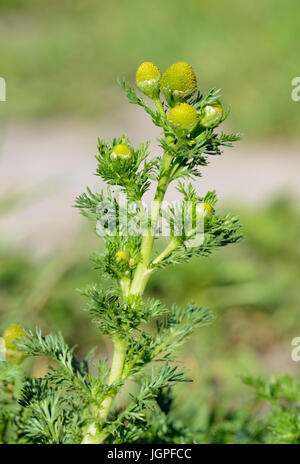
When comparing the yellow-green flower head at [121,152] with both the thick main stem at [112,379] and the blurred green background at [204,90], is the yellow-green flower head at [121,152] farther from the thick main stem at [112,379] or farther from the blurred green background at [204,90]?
the blurred green background at [204,90]

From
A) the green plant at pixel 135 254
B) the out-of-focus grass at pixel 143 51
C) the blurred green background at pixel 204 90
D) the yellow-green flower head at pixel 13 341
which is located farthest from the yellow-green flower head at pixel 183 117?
the out-of-focus grass at pixel 143 51

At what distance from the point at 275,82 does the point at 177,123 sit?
12.1 ft

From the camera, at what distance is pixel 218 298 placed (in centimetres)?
201

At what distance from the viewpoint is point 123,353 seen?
25.0 inches

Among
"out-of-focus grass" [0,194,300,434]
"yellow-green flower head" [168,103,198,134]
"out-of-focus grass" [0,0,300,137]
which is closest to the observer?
"yellow-green flower head" [168,103,198,134]

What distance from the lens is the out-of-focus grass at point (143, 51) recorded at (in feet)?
12.6

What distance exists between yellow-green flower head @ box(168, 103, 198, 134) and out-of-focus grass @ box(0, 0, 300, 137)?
10.6 ft

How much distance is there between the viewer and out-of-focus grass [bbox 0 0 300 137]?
3.85m

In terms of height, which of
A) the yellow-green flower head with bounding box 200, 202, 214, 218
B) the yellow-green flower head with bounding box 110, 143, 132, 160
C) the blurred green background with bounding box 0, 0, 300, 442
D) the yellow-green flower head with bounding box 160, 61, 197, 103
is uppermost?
the blurred green background with bounding box 0, 0, 300, 442

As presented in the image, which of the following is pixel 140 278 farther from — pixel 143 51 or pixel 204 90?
pixel 143 51

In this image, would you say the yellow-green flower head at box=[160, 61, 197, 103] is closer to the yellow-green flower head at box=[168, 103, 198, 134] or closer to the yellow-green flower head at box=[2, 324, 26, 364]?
the yellow-green flower head at box=[168, 103, 198, 134]

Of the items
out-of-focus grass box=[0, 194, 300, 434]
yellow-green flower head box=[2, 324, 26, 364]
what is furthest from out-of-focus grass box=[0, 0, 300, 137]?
yellow-green flower head box=[2, 324, 26, 364]

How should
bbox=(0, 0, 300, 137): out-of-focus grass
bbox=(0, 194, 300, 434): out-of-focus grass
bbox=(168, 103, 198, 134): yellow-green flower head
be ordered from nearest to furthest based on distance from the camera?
1. bbox=(168, 103, 198, 134): yellow-green flower head
2. bbox=(0, 194, 300, 434): out-of-focus grass
3. bbox=(0, 0, 300, 137): out-of-focus grass

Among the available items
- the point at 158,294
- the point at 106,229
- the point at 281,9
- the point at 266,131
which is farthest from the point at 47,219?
the point at 281,9
